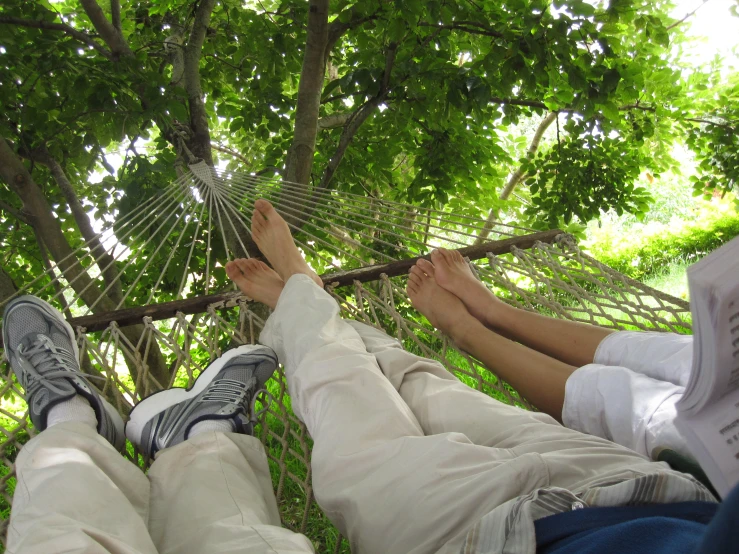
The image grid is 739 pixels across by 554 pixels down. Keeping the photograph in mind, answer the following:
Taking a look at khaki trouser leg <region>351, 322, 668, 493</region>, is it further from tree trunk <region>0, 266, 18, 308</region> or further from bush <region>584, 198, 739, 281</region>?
bush <region>584, 198, 739, 281</region>

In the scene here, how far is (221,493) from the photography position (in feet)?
2.29

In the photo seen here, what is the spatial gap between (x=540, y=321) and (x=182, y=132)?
1519 millimetres

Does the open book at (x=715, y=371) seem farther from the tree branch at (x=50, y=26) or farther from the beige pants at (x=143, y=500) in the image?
the tree branch at (x=50, y=26)

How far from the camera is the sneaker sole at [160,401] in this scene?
95 cm

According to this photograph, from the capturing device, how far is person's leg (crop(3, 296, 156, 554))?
1.80 feet

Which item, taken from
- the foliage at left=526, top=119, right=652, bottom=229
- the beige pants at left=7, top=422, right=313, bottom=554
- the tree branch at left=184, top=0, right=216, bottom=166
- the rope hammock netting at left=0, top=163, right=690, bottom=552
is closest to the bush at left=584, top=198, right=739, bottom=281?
the foliage at left=526, top=119, right=652, bottom=229

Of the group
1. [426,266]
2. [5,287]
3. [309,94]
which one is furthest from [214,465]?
[309,94]

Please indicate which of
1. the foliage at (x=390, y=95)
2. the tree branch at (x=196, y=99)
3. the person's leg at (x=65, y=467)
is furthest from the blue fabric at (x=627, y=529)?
the tree branch at (x=196, y=99)

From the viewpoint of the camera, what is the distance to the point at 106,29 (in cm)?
195

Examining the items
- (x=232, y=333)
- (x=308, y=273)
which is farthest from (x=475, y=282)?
(x=232, y=333)

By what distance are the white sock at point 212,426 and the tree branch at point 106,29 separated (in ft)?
4.87

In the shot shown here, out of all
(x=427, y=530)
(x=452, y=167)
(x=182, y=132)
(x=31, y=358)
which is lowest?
(x=427, y=530)

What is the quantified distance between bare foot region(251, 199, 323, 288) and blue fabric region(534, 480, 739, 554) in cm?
97

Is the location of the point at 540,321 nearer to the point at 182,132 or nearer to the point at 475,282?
the point at 475,282
